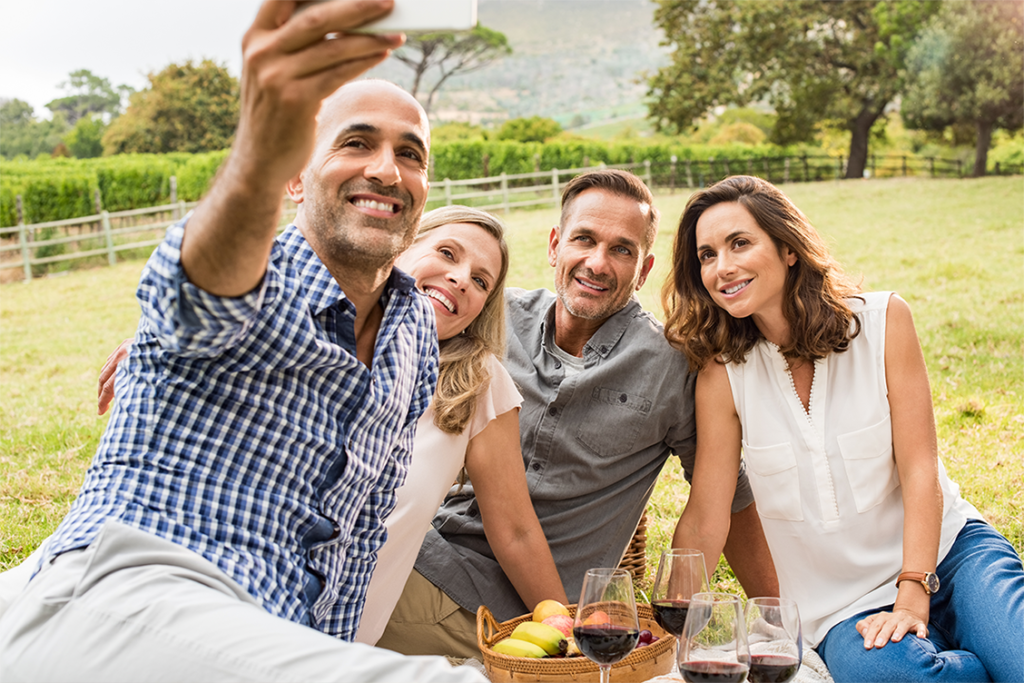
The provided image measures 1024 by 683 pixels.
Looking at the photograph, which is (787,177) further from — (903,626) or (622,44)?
(622,44)

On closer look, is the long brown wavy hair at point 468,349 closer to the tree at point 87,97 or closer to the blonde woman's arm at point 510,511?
the blonde woman's arm at point 510,511

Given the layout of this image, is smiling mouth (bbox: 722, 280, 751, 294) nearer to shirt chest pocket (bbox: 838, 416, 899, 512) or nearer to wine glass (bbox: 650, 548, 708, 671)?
shirt chest pocket (bbox: 838, 416, 899, 512)

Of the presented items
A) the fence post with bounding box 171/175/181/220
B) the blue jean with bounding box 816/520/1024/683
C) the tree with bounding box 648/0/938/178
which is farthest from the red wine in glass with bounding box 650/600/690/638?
the tree with bounding box 648/0/938/178

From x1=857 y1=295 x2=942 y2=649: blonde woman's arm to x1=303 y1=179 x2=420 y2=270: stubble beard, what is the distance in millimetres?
1680

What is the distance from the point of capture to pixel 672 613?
2.00 m

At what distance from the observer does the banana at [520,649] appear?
216 cm

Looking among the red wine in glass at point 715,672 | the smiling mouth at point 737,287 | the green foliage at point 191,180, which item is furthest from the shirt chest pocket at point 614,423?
the green foliage at point 191,180

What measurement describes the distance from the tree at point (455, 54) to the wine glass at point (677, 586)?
114ft

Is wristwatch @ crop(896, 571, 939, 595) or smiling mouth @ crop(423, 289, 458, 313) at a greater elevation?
smiling mouth @ crop(423, 289, 458, 313)

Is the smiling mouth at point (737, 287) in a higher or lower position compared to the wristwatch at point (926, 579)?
higher

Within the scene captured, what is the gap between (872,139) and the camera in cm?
3566

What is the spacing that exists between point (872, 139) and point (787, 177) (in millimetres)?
12354

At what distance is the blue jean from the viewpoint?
2.37 metres

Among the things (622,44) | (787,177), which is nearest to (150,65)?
(787,177)
